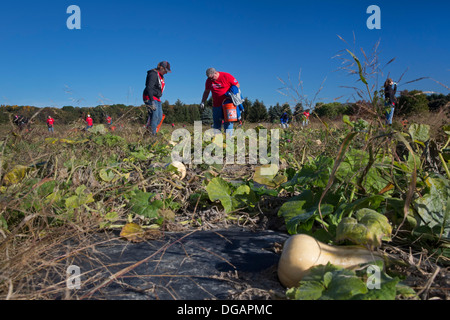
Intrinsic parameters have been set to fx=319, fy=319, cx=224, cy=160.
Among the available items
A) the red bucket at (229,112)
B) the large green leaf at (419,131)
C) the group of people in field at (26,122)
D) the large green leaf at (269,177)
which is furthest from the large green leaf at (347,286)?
the red bucket at (229,112)

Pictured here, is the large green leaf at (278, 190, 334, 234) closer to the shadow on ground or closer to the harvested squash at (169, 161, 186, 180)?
the shadow on ground

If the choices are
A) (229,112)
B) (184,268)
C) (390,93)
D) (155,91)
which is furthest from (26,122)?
(155,91)

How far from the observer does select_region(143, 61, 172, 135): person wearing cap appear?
6.51m

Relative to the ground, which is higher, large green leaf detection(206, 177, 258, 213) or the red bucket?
the red bucket

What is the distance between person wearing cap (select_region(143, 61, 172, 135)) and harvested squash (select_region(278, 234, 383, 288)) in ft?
18.0

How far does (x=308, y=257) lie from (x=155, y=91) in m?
6.04

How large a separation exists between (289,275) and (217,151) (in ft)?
9.03

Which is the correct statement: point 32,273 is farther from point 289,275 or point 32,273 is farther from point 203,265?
point 289,275

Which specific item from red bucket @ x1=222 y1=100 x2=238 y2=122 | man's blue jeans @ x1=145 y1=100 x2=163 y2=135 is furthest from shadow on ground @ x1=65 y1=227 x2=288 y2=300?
man's blue jeans @ x1=145 y1=100 x2=163 y2=135

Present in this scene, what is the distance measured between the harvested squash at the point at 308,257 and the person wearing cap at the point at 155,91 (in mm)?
5488

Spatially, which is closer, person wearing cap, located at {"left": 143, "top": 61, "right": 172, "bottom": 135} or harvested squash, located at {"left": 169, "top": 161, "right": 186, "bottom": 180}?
harvested squash, located at {"left": 169, "top": 161, "right": 186, "bottom": 180}
